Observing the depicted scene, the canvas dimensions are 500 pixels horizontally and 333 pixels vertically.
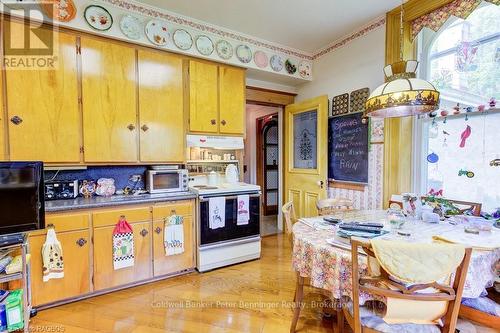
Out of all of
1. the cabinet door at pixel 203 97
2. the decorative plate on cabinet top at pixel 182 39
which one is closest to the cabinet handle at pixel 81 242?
the cabinet door at pixel 203 97

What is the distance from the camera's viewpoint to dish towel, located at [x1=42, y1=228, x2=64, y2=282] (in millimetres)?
1935

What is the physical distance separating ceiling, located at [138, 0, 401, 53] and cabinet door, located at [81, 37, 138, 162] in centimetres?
68

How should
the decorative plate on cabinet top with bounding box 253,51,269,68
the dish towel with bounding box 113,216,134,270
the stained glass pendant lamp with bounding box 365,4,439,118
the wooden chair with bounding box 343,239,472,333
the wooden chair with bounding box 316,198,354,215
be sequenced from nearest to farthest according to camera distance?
the wooden chair with bounding box 343,239,472,333 < the stained glass pendant lamp with bounding box 365,4,439,118 < the dish towel with bounding box 113,216,134,270 < the wooden chair with bounding box 316,198,354,215 < the decorative plate on cabinet top with bounding box 253,51,269,68

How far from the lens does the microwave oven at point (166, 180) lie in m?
2.64

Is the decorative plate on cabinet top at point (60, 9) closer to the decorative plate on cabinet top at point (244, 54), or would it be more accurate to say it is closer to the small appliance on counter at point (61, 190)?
the small appliance on counter at point (61, 190)

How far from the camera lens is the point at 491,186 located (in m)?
2.06

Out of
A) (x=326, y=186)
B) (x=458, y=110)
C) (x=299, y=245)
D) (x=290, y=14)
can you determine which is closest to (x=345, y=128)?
(x=326, y=186)

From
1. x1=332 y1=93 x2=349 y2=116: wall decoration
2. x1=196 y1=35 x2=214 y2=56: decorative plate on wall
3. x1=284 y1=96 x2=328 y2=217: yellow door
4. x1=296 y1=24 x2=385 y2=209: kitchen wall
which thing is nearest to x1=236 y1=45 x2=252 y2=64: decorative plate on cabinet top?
x1=196 y1=35 x2=214 y2=56: decorative plate on wall

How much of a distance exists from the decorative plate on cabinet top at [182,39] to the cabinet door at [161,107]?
13 cm

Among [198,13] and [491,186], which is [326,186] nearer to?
[491,186]

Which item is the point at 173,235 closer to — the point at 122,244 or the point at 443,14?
the point at 122,244

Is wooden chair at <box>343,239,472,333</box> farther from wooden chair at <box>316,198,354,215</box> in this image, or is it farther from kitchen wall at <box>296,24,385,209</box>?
kitchen wall at <box>296,24,385,209</box>

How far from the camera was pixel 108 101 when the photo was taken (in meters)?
2.40

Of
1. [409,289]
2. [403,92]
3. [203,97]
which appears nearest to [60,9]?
[203,97]
